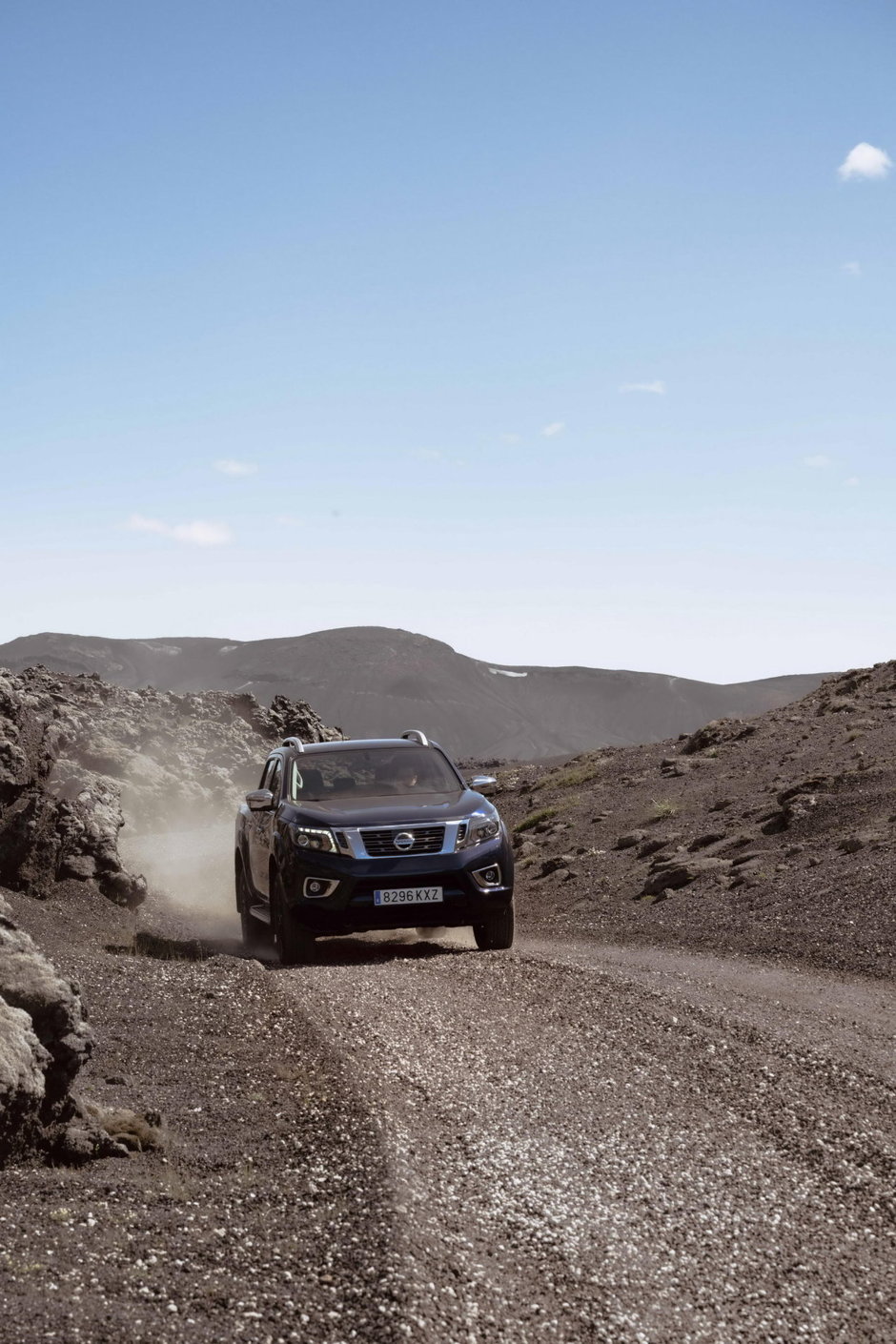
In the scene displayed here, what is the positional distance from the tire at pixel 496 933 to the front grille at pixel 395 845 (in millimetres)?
1025

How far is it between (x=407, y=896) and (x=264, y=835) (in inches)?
84.4

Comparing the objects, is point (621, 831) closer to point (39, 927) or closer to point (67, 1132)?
point (39, 927)

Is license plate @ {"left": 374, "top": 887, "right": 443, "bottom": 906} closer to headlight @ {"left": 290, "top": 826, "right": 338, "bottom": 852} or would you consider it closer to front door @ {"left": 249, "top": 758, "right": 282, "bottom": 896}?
headlight @ {"left": 290, "top": 826, "right": 338, "bottom": 852}

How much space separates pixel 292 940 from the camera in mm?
11336

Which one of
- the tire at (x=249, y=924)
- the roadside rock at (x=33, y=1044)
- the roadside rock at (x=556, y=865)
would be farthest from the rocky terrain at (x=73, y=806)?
the roadside rock at (x=556, y=865)

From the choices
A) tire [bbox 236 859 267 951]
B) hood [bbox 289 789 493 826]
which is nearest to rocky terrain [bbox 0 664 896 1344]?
tire [bbox 236 859 267 951]

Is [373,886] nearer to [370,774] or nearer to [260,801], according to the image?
[260,801]

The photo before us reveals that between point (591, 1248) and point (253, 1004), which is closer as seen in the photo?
point (591, 1248)

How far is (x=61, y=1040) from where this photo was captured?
5840 millimetres

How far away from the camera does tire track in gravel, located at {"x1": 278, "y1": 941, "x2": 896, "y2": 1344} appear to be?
439cm

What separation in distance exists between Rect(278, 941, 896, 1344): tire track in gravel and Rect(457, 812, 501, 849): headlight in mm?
1697

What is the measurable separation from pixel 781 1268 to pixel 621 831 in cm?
2012

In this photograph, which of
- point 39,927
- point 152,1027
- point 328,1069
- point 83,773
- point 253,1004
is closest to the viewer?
point 328,1069

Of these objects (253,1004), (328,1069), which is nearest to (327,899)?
(253,1004)
